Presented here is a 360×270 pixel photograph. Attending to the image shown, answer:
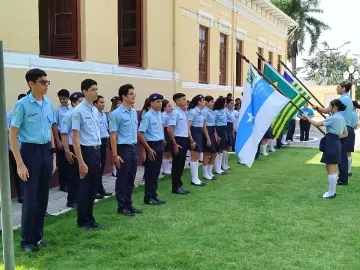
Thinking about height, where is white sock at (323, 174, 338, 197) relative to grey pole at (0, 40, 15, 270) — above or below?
below

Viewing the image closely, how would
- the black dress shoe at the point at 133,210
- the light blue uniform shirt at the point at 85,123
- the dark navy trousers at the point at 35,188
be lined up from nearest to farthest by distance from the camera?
1. the dark navy trousers at the point at 35,188
2. the light blue uniform shirt at the point at 85,123
3. the black dress shoe at the point at 133,210

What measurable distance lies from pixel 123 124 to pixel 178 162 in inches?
74.0

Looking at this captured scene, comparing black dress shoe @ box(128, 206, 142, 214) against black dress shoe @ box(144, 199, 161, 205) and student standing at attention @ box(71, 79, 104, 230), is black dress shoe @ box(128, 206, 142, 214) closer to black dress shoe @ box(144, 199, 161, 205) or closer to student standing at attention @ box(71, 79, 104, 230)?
black dress shoe @ box(144, 199, 161, 205)

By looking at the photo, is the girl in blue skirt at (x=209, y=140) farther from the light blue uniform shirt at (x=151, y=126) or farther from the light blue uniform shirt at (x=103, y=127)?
the light blue uniform shirt at (x=151, y=126)

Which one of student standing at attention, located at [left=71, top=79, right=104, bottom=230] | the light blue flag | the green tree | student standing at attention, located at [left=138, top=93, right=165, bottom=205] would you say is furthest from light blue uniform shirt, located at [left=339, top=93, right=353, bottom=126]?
the green tree

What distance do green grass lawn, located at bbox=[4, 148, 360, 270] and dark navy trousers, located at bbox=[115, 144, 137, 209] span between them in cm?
26

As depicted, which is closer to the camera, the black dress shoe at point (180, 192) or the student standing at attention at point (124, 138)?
the student standing at attention at point (124, 138)

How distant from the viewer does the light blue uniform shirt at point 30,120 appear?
15.1 feet

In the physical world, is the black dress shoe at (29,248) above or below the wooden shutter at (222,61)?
below

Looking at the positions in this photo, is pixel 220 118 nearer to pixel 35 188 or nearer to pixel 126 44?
pixel 126 44

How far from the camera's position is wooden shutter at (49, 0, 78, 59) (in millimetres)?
9328

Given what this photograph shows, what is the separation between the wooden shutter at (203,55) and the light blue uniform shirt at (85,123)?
1067 centimetres

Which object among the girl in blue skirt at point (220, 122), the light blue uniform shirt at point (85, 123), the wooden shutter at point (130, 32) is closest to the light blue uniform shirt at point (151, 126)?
the light blue uniform shirt at point (85, 123)

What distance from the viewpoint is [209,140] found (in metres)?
9.06
